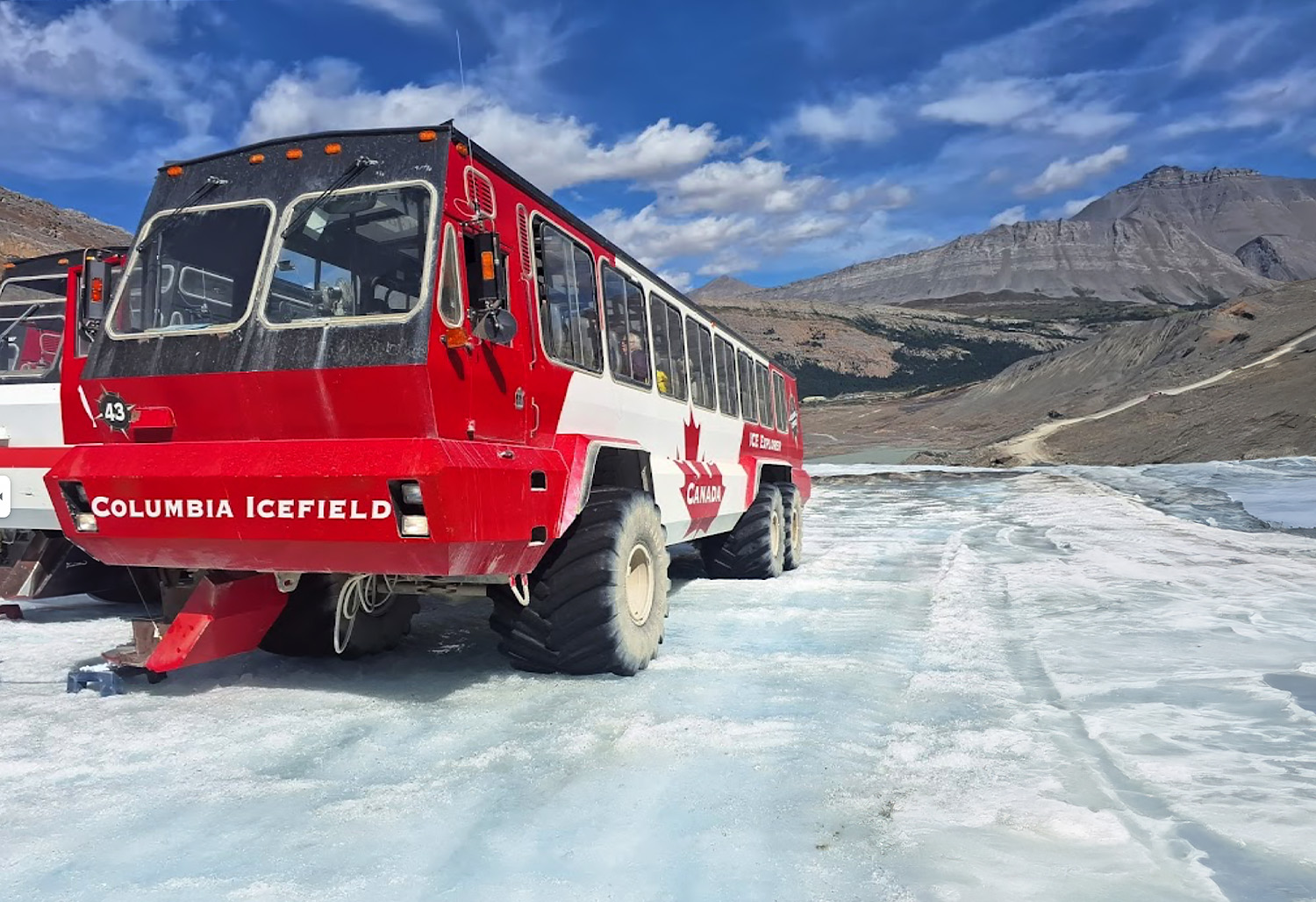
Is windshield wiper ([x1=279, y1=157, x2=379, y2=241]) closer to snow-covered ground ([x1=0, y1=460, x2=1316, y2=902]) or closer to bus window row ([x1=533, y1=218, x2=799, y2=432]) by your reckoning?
bus window row ([x1=533, y1=218, x2=799, y2=432])

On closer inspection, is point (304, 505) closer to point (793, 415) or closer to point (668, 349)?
point (668, 349)

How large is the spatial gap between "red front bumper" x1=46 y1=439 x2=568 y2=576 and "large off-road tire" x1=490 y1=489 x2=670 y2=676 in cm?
45

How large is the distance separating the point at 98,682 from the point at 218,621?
2.44 ft

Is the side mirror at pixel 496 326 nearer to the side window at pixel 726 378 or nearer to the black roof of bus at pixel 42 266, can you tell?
the side window at pixel 726 378

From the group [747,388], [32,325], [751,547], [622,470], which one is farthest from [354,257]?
[747,388]

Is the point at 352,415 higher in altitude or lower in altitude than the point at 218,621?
higher

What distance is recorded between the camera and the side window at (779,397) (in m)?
11.5

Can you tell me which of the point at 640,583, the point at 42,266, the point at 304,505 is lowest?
the point at 640,583

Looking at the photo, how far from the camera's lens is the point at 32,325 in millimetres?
7098

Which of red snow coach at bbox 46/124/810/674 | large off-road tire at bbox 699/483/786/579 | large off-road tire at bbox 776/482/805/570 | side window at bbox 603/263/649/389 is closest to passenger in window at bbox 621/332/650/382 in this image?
side window at bbox 603/263/649/389

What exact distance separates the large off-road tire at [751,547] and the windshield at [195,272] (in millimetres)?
5533

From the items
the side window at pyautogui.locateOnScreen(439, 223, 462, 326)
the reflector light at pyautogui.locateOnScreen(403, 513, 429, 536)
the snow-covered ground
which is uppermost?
the side window at pyautogui.locateOnScreen(439, 223, 462, 326)

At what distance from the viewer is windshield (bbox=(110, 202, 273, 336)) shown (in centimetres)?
427

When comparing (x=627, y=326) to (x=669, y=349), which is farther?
(x=669, y=349)
